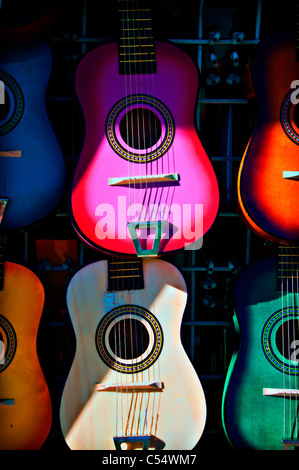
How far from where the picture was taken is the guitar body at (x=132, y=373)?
1.37m

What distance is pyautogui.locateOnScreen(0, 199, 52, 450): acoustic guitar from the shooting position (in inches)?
54.3

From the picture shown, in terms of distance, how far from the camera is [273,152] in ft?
4.71

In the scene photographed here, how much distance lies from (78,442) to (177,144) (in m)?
1.02

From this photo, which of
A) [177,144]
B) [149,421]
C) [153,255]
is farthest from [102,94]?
[149,421]

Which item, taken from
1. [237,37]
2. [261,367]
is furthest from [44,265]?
[237,37]

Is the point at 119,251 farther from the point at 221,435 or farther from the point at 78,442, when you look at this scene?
the point at 221,435

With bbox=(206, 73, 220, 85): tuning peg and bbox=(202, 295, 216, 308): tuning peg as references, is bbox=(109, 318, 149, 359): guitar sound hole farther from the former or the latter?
bbox=(206, 73, 220, 85): tuning peg

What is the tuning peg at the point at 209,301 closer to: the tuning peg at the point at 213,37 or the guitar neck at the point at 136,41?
the guitar neck at the point at 136,41

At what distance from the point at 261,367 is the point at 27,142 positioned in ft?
3.55

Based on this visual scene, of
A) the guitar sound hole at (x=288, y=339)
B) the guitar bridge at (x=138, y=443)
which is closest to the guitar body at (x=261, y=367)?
the guitar sound hole at (x=288, y=339)

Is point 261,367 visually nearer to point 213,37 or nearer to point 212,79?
point 212,79

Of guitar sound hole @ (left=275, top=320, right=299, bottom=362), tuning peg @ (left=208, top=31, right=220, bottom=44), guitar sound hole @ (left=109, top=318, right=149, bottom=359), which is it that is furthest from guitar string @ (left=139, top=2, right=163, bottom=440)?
guitar sound hole @ (left=275, top=320, right=299, bottom=362)

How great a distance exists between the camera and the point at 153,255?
1.34 m

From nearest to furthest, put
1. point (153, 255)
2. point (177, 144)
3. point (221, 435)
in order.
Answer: point (153, 255) → point (177, 144) → point (221, 435)
